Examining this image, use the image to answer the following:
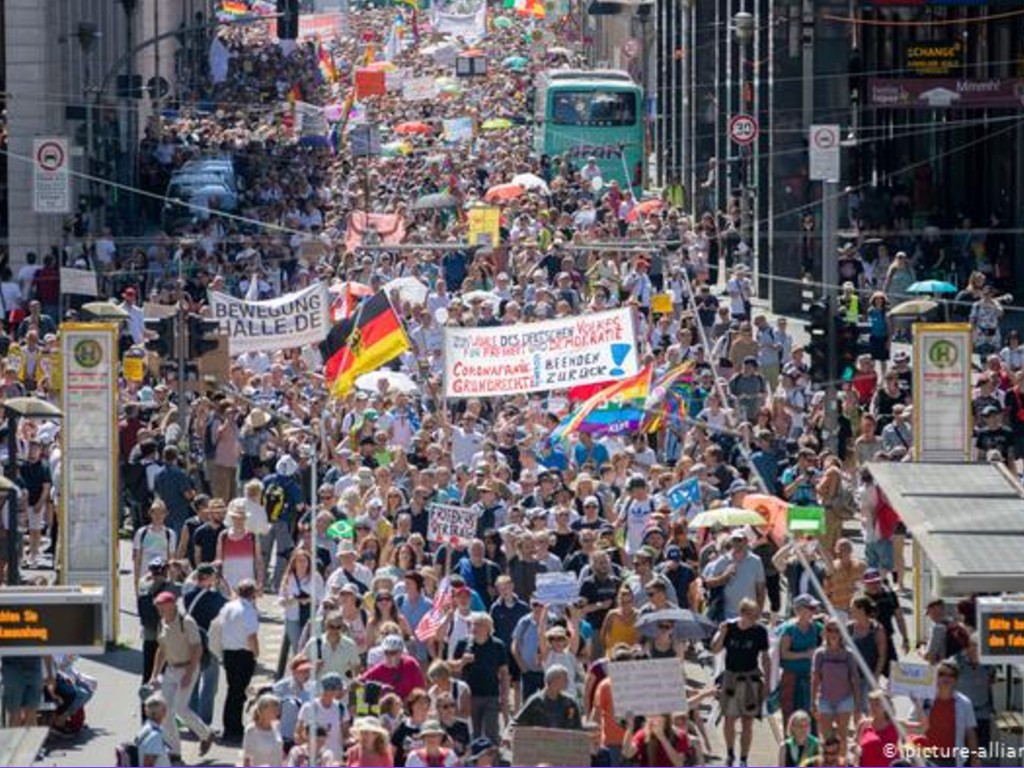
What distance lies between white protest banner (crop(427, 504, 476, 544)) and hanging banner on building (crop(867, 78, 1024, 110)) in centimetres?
2599

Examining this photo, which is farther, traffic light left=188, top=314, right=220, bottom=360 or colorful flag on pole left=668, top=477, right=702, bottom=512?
traffic light left=188, top=314, right=220, bottom=360

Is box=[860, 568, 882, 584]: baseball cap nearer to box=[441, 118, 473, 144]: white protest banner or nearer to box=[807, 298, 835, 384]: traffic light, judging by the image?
box=[807, 298, 835, 384]: traffic light

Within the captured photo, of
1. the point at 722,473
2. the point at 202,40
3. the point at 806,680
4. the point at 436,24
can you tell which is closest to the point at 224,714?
the point at 806,680

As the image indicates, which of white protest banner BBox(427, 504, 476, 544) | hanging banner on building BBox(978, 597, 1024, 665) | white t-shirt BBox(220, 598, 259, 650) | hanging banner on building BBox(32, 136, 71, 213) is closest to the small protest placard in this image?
white protest banner BBox(427, 504, 476, 544)

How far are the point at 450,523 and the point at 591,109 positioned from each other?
1964 inches

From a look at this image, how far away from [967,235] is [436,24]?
292 ft

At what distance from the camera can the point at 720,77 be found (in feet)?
235

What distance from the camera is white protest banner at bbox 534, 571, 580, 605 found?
24891 mm

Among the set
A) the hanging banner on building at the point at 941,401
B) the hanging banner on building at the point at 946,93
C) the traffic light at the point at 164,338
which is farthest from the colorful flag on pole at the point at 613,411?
the hanging banner on building at the point at 946,93

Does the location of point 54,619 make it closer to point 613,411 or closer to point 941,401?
point 941,401

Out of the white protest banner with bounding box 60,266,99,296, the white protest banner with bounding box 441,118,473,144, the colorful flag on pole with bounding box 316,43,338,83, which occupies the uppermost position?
the colorful flag on pole with bounding box 316,43,338,83

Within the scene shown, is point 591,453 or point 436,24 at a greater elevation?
point 436,24

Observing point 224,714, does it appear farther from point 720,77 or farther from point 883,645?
point 720,77

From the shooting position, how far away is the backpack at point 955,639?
23766mm
